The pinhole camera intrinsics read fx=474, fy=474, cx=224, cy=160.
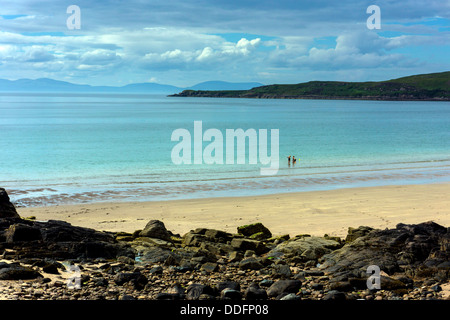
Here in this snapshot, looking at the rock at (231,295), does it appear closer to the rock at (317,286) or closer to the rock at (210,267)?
the rock at (317,286)

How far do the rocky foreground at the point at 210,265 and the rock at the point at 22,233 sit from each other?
0.09 feet

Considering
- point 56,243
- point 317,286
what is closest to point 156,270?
point 56,243

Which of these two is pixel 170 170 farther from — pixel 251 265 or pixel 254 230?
pixel 251 265

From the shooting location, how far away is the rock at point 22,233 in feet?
46.0

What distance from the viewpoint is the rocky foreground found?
10664mm

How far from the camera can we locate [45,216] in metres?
→ 23.2

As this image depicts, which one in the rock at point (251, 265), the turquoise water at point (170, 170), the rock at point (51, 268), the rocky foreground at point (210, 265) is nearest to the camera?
the rocky foreground at point (210, 265)

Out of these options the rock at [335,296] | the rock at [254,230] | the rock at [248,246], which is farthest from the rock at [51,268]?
the rock at [254,230]

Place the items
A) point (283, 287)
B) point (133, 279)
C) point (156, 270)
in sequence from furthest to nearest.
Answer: point (156, 270) → point (133, 279) → point (283, 287)

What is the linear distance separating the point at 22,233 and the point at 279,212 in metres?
13.5

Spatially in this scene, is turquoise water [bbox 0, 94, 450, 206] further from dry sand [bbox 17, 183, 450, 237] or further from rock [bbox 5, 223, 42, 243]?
rock [bbox 5, 223, 42, 243]

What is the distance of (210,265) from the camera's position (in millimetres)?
12961
